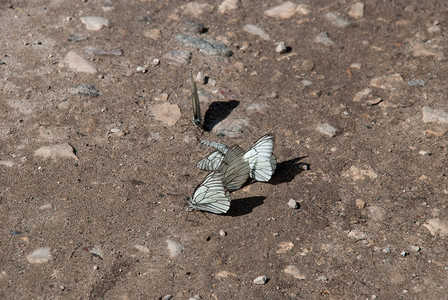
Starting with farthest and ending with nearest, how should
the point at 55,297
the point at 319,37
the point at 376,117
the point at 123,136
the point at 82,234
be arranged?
the point at 319,37, the point at 376,117, the point at 123,136, the point at 82,234, the point at 55,297

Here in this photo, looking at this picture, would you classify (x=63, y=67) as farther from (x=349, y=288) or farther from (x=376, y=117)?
(x=349, y=288)

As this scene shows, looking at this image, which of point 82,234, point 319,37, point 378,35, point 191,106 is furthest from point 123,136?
point 378,35

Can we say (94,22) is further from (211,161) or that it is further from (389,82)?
(389,82)

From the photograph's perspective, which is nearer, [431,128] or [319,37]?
[431,128]

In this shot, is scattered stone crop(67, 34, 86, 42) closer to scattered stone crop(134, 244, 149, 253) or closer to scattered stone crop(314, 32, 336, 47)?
scattered stone crop(314, 32, 336, 47)

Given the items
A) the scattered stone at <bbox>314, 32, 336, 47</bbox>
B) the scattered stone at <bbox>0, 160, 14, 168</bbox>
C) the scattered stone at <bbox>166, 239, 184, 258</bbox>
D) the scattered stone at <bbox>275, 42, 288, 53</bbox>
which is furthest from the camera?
the scattered stone at <bbox>314, 32, 336, 47</bbox>

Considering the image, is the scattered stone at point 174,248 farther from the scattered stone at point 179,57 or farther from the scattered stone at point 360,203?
the scattered stone at point 179,57

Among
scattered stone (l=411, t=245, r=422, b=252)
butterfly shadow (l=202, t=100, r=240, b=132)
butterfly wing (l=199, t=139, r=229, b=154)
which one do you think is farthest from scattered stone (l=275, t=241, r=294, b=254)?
butterfly shadow (l=202, t=100, r=240, b=132)
